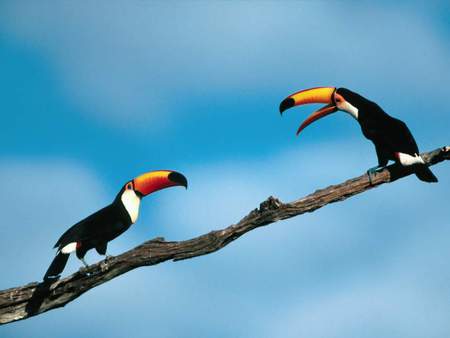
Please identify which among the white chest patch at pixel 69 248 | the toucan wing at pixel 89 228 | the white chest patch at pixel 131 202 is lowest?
the white chest patch at pixel 69 248

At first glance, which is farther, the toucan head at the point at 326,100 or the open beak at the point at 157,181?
the toucan head at the point at 326,100

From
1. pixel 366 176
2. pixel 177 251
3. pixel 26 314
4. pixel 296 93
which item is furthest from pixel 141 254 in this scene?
pixel 296 93

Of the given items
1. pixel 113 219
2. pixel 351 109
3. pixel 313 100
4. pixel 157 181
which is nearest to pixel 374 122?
pixel 351 109

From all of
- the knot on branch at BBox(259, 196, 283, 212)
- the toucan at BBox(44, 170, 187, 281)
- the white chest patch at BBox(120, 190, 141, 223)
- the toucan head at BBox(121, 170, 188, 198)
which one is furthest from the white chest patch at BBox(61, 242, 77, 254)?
the knot on branch at BBox(259, 196, 283, 212)

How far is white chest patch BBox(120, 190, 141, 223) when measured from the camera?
9.09m

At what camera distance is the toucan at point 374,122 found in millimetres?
8148

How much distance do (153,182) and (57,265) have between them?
1.79 metres

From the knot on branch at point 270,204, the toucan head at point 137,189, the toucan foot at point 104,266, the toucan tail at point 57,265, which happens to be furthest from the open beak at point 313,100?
the toucan tail at point 57,265

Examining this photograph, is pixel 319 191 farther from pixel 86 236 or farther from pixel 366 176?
pixel 86 236

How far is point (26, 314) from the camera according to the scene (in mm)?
7605

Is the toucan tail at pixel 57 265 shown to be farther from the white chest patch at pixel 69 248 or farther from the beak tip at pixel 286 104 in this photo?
the beak tip at pixel 286 104

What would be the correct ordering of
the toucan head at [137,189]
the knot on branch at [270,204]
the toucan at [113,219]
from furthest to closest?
the toucan head at [137,189]
the toucan at [113,219]
the knot on branch at [270,204]

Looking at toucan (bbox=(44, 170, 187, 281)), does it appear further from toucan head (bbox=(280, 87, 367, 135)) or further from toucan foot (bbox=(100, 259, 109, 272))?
toucan head (bbox=(280, 87, 367, 135))

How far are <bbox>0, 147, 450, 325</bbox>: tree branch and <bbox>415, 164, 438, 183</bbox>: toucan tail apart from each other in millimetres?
185
